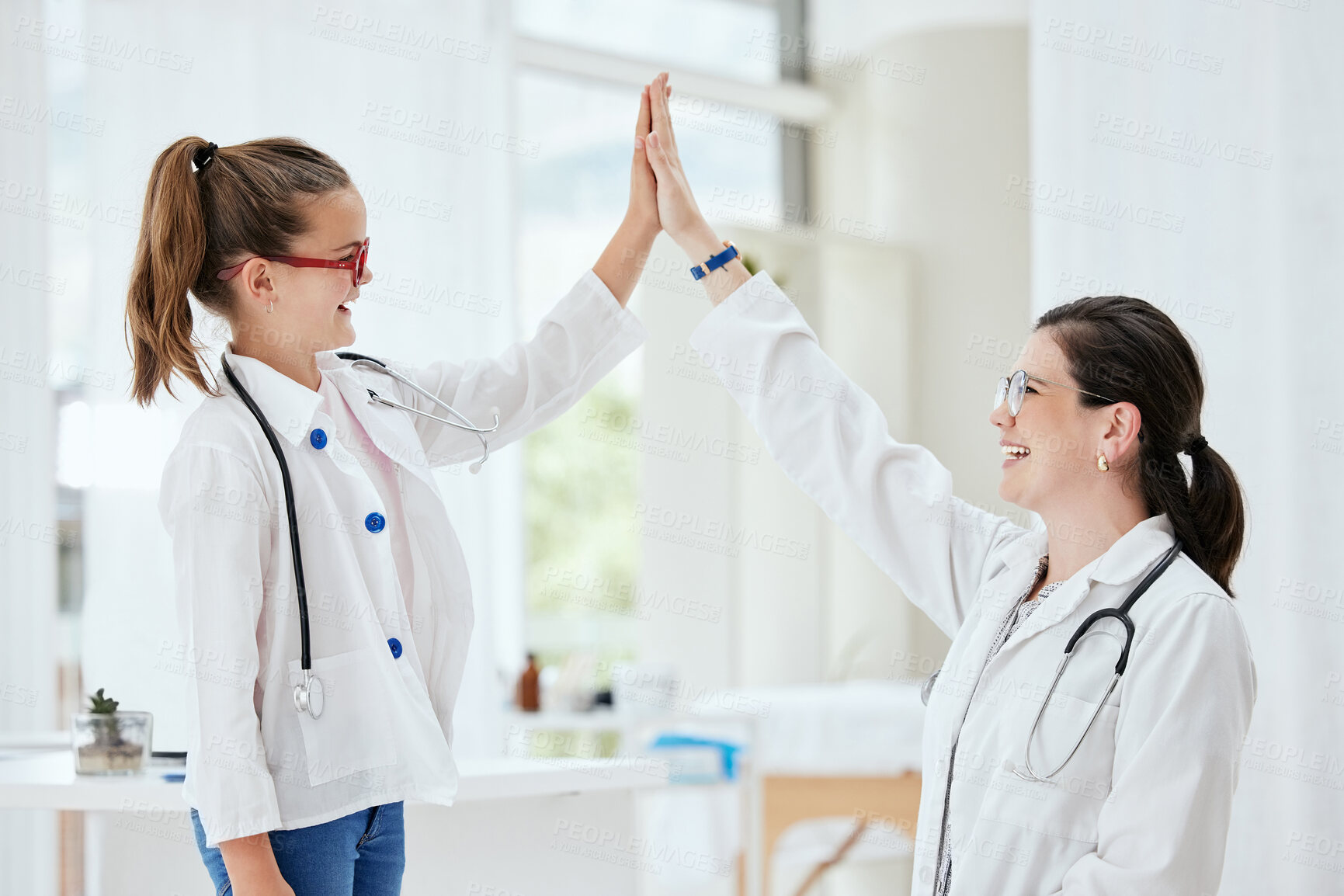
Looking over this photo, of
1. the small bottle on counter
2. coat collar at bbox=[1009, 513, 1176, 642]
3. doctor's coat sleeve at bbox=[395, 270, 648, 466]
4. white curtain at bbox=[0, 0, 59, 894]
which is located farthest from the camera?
the small bottle on counter

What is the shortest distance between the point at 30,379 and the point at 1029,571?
2.22 metres

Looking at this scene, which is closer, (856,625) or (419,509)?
(419,509)

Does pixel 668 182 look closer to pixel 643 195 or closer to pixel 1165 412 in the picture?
pixel 643 195

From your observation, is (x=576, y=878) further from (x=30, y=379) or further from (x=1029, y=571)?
(x=30, y=379)

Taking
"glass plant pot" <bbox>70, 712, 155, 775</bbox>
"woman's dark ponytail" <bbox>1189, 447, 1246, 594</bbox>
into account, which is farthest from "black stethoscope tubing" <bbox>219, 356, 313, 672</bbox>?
"woman's dark ponytail" <bbox>1189, 447, 1246, 594</bbox>

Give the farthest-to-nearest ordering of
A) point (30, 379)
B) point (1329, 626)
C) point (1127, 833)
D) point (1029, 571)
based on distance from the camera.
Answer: point (30, 379) < point (1329, 626) < point (1029, 571) < point (1127, 833)

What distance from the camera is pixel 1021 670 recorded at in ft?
4.50

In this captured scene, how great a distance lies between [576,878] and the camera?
175 centimetres

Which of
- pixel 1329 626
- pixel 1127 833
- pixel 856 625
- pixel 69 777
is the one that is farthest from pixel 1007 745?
pixel 856 625

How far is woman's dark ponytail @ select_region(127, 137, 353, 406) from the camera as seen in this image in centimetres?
122

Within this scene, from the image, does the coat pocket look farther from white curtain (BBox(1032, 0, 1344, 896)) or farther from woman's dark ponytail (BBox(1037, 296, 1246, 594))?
white curtain (BBox(1032, 0, 1344, 896))

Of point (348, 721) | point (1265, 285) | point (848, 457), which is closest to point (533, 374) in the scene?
point (848, 457)

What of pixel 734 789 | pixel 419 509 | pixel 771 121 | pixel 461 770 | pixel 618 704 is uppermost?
pixel 771 121

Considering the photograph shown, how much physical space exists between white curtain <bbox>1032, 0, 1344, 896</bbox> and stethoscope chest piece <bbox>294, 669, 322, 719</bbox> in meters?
1.29
